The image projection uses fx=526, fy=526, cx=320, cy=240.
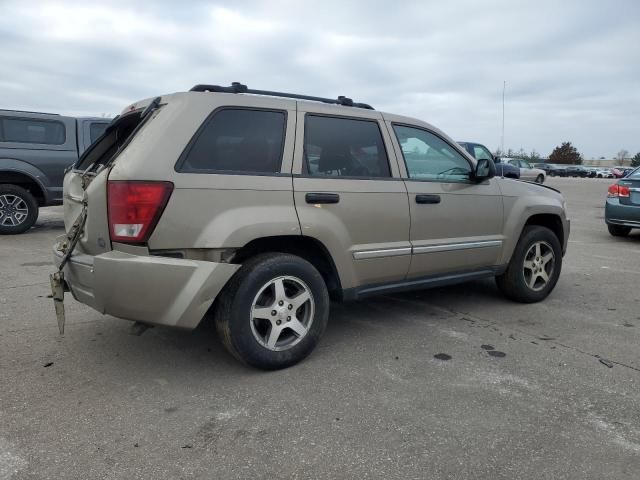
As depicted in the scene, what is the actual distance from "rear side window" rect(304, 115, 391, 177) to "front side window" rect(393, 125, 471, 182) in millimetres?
244

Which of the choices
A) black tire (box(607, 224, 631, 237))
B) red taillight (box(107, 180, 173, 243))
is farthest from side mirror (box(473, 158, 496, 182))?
black tire (box(607, 224, 631, 237))

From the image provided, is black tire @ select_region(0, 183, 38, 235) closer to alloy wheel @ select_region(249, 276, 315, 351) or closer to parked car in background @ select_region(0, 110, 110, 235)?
parked car in background @ select_region(0, 110, 110, 235)

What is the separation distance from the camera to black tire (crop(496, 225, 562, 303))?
16.2 ft

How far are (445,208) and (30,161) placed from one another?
774cm

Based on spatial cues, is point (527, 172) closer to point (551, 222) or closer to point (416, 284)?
point (551, 222)

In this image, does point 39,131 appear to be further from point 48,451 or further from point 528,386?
point 528,386

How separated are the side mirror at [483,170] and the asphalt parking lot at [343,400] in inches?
48.8

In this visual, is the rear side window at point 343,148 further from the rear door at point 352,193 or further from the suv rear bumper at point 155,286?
the suv rear bumper at point 155,286

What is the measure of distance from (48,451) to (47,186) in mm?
7816

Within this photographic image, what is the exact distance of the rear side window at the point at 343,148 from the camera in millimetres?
3635

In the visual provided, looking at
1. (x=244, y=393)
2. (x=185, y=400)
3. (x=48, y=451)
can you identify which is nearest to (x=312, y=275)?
(x=244, y=393)

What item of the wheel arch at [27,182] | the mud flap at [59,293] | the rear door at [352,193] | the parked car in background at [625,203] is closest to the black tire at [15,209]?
the wheel arch at [27,182]

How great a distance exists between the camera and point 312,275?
11.4 feet

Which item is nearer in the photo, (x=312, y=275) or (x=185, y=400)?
(x=185, y=400)
